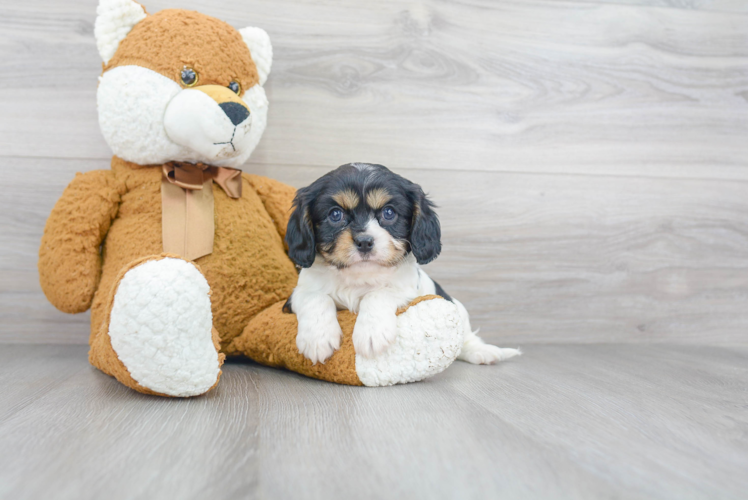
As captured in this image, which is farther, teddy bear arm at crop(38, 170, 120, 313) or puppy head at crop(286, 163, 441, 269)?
teddy bear arm at crop(38, 170, 120, 313)

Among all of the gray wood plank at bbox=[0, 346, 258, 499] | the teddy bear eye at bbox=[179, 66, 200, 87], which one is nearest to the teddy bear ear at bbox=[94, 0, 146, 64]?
the teddy bear eye at bbox=[179, 66, 200, 87]

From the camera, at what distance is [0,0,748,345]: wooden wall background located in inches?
80.1

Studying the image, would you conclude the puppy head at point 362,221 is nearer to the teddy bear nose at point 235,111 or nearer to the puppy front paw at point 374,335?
the puppy front paw at point 374,335

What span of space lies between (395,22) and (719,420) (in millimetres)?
1778

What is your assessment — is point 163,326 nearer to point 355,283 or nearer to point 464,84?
point 355,283

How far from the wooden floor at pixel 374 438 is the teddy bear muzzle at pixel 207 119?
0.69 meters

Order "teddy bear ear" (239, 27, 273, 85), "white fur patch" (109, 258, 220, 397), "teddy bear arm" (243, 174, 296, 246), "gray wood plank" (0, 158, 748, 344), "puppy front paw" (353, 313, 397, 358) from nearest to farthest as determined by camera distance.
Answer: "white fur patch" (109, 258, 220, 397) → "puppy front paw" (353, 313, 397, 358) → "teddy bear ear" (239, 27, 273, 85) → "teddy bear arm" (243, 174, 296, 246) → "gray wood plank" (0, 158, 748, 344)

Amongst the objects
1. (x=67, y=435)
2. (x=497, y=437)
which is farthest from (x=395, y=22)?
(x=67, y=435)

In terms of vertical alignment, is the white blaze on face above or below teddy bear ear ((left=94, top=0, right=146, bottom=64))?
below

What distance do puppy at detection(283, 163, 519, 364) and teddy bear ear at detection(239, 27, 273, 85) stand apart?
0.54m

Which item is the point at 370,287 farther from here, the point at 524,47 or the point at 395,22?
the point at 524,47

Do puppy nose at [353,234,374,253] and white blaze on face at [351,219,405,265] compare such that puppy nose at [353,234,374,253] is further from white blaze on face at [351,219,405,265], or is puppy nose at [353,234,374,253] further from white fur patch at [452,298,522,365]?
white fur patch at [452,298,522,365]

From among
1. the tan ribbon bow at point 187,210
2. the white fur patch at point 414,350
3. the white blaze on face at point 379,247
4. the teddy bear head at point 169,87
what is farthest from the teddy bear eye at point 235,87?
the white fur patch at point 414,350

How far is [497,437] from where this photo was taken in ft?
3.55
